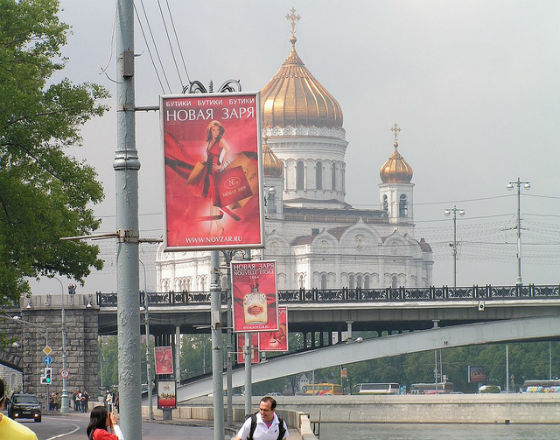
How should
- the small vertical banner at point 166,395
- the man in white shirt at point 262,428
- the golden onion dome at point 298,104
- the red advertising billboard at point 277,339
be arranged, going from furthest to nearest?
the golden onion dome at point 298,104, the small vertical banner at point 166,395, the red advertising billboard at point 277,339, the man in white shirt at point 262,428

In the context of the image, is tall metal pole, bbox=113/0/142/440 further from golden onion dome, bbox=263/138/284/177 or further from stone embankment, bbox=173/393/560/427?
golden onion dome, bbox=263/138/284/177

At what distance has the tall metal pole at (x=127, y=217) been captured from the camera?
13.2m

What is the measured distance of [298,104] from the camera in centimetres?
16700

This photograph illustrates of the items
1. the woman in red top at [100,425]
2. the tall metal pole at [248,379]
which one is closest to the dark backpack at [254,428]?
the woman in red top at [100,425]

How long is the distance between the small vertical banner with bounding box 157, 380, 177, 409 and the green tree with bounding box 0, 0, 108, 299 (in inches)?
689

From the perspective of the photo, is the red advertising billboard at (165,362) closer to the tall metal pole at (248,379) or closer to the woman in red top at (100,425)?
the tall metal pole at (248,379)

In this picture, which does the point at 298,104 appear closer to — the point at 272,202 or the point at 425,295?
the point at 272,202

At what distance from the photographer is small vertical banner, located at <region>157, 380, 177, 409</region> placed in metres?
54.3

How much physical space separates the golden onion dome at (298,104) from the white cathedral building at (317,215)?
0.12m

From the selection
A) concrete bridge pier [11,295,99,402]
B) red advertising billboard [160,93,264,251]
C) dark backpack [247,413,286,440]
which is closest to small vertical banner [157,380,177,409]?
concrete bridge pier [11,295,99,402]

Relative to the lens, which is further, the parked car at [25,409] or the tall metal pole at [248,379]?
the parked car at [25,409]

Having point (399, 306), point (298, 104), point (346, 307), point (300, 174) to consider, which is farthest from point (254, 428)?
point (300, 174)

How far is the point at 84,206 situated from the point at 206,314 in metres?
42.8

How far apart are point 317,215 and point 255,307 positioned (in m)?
135
